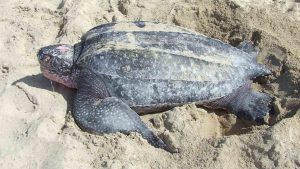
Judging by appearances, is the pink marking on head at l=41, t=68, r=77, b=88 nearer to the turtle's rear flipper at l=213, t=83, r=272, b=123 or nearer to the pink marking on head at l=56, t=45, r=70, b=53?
the pink marking on head at l=56, t=45, r=70, b=53

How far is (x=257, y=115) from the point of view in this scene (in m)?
2.95

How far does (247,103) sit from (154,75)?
2.12 feet

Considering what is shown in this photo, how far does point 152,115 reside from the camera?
3035 millimetres

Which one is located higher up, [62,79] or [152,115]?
[62,79]

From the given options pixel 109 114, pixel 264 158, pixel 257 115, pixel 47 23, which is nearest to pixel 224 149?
pixel 264 158

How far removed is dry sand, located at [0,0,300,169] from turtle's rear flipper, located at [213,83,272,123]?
0.19 feet

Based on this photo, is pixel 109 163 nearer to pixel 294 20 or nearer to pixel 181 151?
pixel 181 151

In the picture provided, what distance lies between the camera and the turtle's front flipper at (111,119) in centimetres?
276

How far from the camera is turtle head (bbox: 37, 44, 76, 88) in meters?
3.14

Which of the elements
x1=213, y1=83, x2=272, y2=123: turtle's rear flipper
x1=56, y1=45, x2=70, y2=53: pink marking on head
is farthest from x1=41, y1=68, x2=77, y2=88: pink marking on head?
x1=213, y1=83, x2=272, y2=123: turtle's rear flipper

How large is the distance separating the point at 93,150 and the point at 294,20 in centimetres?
197

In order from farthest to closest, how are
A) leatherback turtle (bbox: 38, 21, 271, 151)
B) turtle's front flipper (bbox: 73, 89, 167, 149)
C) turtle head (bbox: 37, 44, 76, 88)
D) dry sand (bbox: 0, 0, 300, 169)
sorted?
1. turtle head (bbox: 37, 44, 76, 88)
2. leatherback turtle (bbox: 38, 21, 271, 151)
3. turtle's front flipper (bbox: 73, 89, 167, 149)
4. dry sand (bbox: 0, 0, 300, 169)

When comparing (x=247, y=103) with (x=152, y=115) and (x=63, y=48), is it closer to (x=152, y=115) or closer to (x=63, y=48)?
(x=152, y=115)

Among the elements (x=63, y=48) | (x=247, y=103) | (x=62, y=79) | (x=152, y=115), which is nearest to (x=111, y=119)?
(x=152, y=115)
